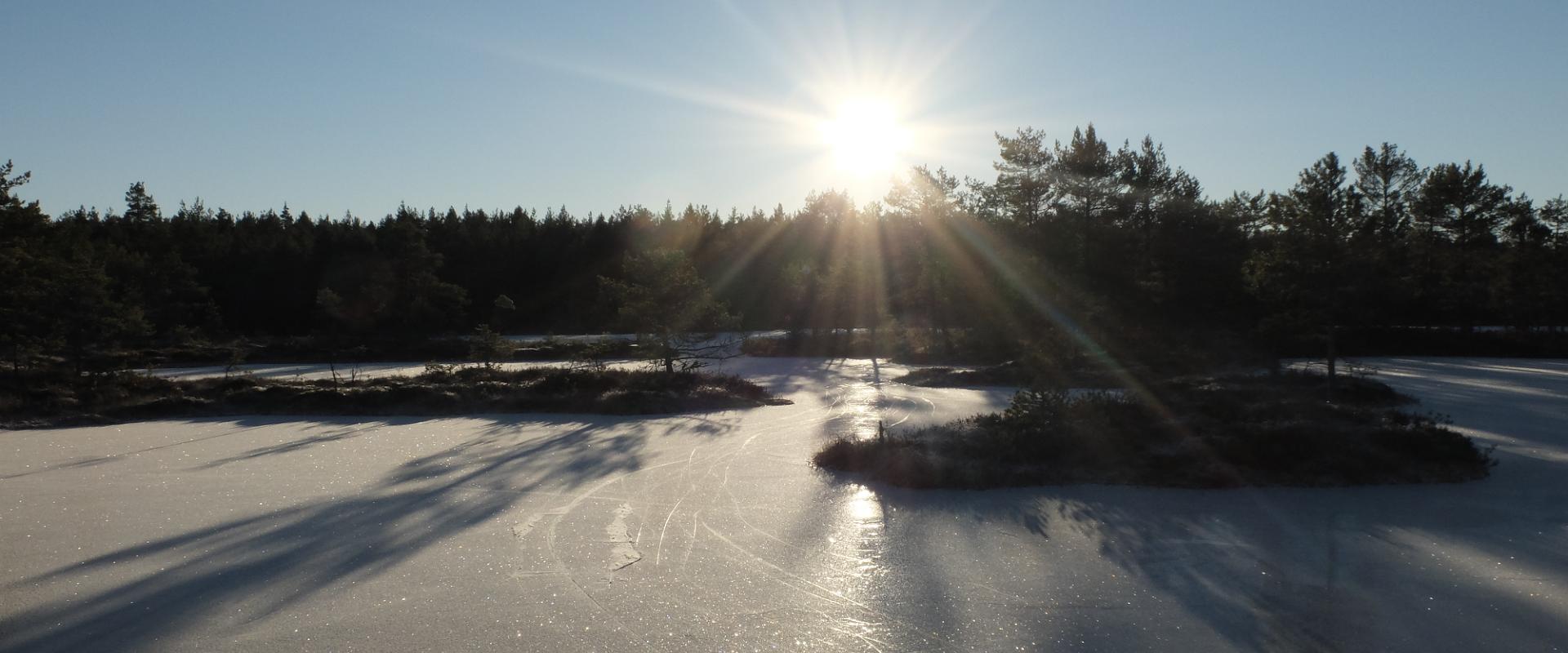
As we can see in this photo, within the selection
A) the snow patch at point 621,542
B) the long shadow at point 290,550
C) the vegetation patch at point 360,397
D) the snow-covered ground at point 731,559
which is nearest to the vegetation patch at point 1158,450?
the snow-covered ground at point 731,559

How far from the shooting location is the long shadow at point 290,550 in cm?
564

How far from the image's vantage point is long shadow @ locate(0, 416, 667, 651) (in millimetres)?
5637

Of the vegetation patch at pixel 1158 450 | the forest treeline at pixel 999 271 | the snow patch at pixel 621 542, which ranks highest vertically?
the forest treeline at pixel 999 271

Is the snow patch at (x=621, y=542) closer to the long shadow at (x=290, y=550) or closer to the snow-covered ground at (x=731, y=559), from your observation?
the snow-covered ground at (x=731, y=559)

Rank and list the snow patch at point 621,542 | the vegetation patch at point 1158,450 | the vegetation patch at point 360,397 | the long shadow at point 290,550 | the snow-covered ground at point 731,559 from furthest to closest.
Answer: the vegetation patch at point 360,397, the vegetation patch at point 1158,450, the snow patch at point 621,542, the long shadow at point 290,550, the snow-covered ground at point 731,559

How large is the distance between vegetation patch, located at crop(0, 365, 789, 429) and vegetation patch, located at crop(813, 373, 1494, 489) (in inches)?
283

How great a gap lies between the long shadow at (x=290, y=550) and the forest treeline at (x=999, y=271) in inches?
487

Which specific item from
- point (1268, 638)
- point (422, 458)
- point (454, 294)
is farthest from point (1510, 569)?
point (454, 294)

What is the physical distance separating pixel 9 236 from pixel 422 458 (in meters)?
23.1

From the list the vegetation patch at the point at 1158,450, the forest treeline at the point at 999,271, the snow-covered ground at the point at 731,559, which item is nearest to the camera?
the snow-covered ground at the point at 731,559

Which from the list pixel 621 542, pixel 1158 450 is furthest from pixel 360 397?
pixel 1158 450

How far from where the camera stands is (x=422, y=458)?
464 inches

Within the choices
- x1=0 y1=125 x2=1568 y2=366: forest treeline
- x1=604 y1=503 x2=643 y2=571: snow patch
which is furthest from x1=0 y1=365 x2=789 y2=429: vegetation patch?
x1=604 y1=503 x2=643 y2=571: snow patch

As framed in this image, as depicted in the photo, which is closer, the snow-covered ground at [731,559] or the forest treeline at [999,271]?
the snow-covered ground at [731,559]
